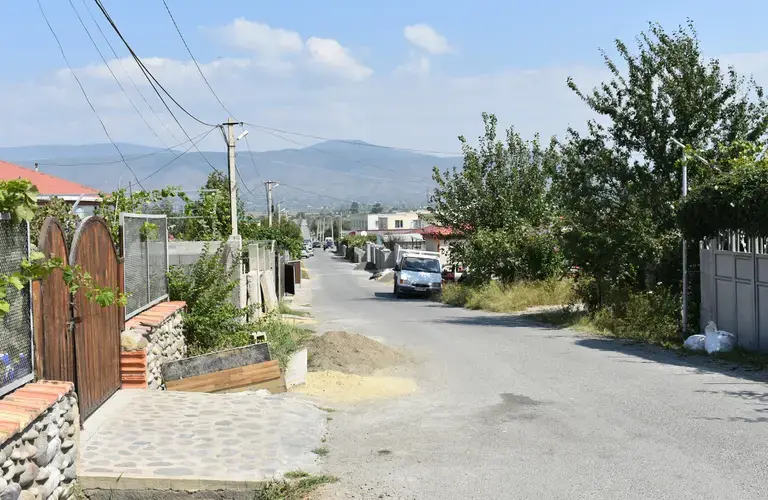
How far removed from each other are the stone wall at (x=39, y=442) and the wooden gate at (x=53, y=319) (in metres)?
0.42

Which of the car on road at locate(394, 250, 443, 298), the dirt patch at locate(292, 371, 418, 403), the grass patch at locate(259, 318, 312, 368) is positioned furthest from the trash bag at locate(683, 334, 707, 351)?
the car on road at locate(394, 250, 443, 298)

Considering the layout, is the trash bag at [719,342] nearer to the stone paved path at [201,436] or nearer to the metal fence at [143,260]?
the stone paved path at [201,436]

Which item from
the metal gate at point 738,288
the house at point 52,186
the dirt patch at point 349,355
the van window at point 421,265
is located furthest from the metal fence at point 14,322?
the van window at point 421,265

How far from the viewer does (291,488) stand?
7.00 metres

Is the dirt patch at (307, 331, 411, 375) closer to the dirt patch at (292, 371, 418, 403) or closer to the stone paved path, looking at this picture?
the dirt patch at (292, 371, 418, 403)

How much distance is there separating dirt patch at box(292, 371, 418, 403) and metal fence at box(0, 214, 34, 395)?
5.34 metres

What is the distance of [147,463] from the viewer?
7.24 meters

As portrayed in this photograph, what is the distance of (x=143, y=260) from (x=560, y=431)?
663 centimetres

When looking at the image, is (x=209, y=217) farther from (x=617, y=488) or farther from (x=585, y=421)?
(x=617, y=488)

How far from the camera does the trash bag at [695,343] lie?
15.3 meters

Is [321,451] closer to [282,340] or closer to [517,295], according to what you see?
[282,340]

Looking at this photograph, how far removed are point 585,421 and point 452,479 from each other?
2.81 meters

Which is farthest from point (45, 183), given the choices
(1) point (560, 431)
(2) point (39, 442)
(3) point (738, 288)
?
(2) point (39, 442)

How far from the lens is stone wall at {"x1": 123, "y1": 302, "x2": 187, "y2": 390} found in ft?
34.1
